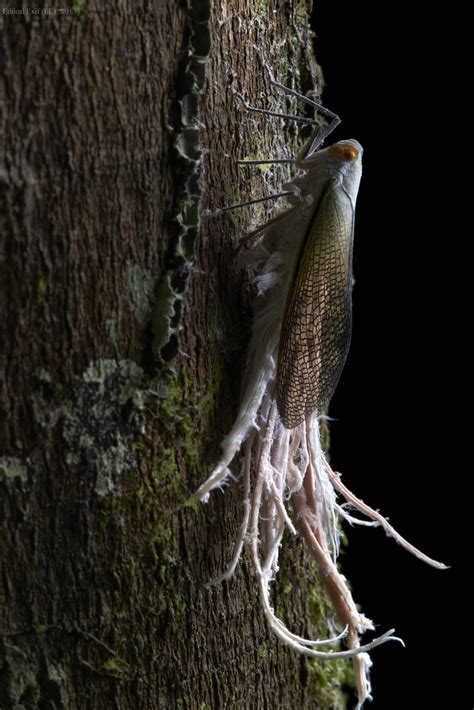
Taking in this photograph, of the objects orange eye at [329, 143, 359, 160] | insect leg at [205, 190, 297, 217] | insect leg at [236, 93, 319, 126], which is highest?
insect leg at [236, 93, 319, 126]

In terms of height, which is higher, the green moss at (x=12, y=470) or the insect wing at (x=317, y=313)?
the insect wing at (x=317, y=313)

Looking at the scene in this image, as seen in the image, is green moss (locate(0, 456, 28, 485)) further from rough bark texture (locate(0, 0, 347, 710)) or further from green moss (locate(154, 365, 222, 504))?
green moss (locate(154, 365, 222, 504))

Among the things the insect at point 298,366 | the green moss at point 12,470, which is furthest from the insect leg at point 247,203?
the green moss at point 12,470

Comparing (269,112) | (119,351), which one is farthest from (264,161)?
(119,351)

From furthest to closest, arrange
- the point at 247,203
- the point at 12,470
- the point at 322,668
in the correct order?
the point at 322,668 → the point at 247,203 → the point at 12,470

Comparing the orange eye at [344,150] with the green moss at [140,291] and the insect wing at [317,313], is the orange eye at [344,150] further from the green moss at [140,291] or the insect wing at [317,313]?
the green moss at [140,291]

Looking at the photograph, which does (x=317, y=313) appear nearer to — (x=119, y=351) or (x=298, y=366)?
(x=298, y=366)

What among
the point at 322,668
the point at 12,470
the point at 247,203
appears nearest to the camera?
A: the point at 12,470

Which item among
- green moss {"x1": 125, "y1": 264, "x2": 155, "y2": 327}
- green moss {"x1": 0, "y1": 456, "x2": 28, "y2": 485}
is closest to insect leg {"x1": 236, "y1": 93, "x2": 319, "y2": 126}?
green moss {"x1": 125, "y1": 264, "x2": 155, "y2": 327}
